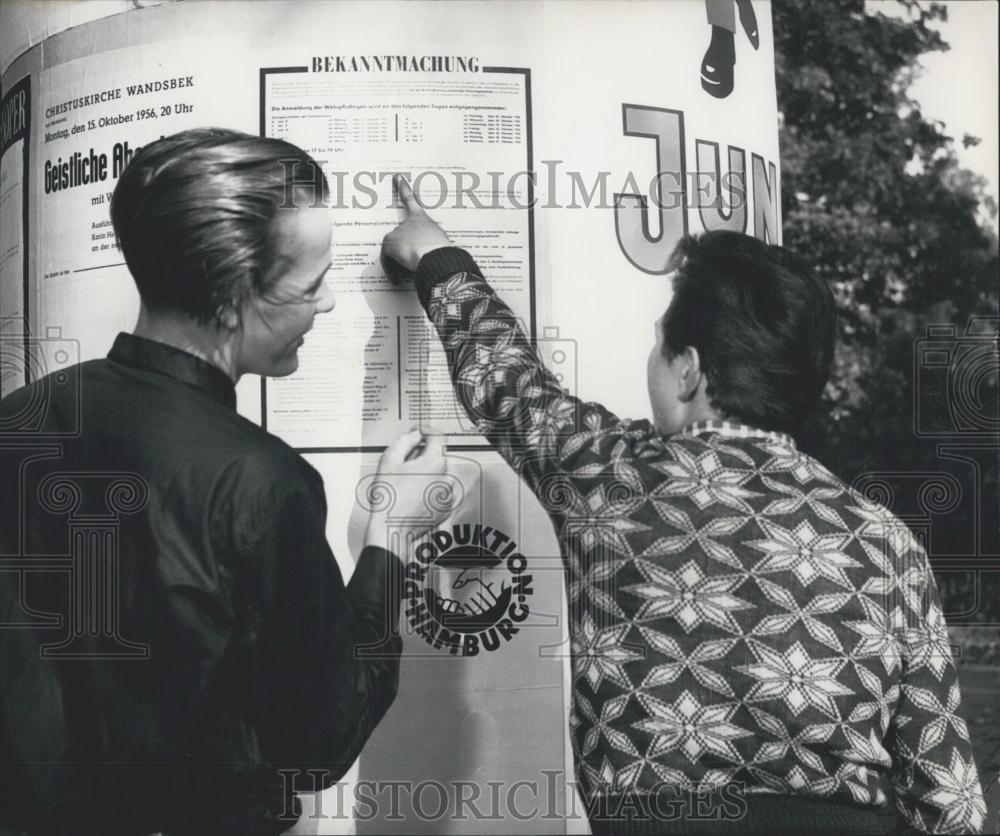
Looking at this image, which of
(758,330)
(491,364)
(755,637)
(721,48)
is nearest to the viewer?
(755,637)

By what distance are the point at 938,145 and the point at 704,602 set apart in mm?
3666

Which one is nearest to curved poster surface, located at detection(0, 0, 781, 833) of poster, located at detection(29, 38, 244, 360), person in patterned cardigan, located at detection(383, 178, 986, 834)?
poster, located at detection(29, 38, 244, 360)

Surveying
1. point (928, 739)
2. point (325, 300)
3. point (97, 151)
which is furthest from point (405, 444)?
point (928, 739)

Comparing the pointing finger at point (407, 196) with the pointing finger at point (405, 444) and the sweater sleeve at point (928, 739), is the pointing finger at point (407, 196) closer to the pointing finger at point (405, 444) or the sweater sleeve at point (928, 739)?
the pointing finger at point (405, 444)

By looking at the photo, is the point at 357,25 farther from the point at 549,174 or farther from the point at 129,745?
the point at 129,745

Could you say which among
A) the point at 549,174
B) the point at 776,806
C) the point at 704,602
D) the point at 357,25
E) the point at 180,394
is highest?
the point at 357,25

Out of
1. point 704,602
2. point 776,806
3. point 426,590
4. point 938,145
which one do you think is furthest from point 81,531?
point 938,145

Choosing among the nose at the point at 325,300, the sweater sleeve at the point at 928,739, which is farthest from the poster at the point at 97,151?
the sweater sleeve at the point at 928,739

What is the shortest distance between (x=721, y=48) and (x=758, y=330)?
1.09 m

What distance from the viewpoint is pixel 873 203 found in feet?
20.9

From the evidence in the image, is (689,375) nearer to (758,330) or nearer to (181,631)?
(758,330)

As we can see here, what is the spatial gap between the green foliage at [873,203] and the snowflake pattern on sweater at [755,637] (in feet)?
5.07

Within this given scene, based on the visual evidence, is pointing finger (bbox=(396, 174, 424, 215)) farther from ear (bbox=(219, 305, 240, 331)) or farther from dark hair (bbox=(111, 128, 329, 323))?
ear (bbox=(219, 305, 240, 331))

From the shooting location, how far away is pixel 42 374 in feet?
12.1
